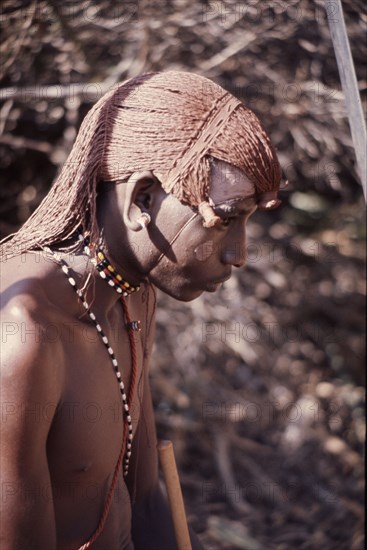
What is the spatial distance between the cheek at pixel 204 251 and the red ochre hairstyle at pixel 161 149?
0.20ft

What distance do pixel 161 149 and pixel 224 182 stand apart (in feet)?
0.45

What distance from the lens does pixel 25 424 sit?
4.67 ft

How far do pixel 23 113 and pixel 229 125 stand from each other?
2.29 metres

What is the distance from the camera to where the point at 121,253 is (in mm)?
1644

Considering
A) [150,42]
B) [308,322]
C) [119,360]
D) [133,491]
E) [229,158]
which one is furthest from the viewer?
[308,322]

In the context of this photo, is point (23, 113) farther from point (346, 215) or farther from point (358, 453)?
point (358, 453)

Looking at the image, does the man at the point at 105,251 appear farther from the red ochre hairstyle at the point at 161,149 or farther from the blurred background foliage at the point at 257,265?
the blurred background foliage at the point at 257,265

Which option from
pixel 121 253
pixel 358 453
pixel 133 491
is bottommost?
pixel 358 453

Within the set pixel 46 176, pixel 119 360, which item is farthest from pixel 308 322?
pixel 119 360

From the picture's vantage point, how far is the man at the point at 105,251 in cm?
149

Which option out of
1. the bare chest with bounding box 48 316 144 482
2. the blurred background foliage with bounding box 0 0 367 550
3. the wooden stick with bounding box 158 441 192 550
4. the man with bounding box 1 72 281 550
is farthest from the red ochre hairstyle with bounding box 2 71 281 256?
the blurred background foliage with bounding box 0 0 367 550

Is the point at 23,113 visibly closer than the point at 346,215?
Yes

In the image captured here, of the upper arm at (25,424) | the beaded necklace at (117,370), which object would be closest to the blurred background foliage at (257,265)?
the beaded necklace at (117,370)

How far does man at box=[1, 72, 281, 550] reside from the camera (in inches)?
58.6
